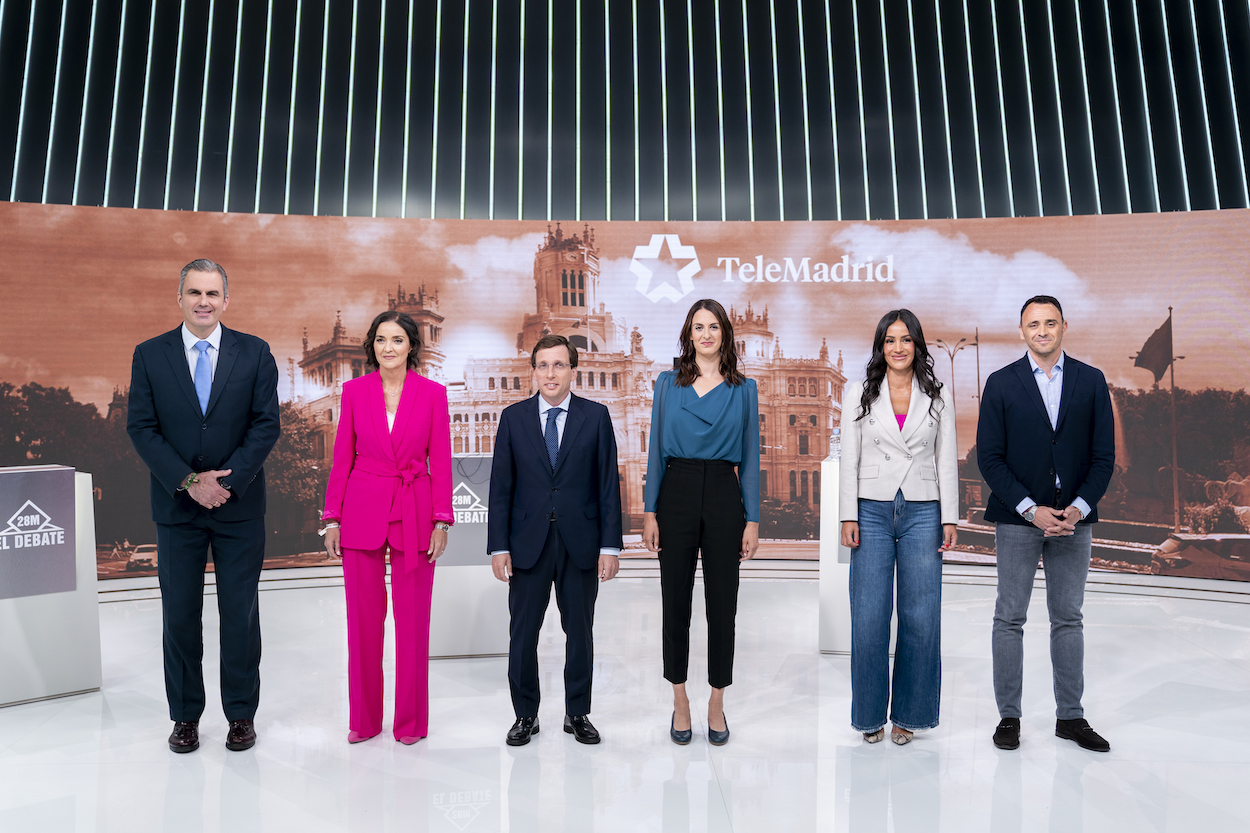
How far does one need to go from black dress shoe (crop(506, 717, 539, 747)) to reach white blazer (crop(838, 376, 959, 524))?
1580 millimetres

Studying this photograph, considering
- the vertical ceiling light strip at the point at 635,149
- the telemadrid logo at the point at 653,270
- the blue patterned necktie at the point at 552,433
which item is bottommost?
the blue patterned necktie at the point at 552,433

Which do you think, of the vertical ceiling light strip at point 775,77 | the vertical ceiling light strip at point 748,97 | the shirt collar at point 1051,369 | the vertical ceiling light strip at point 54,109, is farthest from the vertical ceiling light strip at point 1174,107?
the vertical ceiling light strip at point 54,109

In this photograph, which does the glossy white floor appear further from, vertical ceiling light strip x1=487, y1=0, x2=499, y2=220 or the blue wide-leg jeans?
vertical ceiling light strip x1=487, y1=0, x2=499, y2=220

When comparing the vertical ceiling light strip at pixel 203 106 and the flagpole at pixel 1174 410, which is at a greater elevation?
the vertical ceiling light strip at pixel 203 106

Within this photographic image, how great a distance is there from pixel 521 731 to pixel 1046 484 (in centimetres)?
241

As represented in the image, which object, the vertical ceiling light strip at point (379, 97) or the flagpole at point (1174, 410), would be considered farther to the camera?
the vertical ceiling light strip at point (379, 97)

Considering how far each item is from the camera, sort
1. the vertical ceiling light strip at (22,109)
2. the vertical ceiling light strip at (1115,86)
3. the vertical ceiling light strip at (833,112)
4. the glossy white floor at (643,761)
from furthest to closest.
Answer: the vertical ceiling light strip at (833,112) → the vertical ceiling light strip at (1115,86) → the vertical ceiling light strip at (22,109) → the glossy white floor at (643,761)

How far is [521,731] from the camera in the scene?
9.96 feet

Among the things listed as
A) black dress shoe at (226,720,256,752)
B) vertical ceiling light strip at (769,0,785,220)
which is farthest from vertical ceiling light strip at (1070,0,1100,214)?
black dress shoe at (226,720,256,752)

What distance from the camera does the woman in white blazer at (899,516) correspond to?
293 cm

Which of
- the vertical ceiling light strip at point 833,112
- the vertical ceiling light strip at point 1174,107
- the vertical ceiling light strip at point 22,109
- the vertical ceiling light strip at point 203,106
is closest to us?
the vertical ceiling light strip at point 22,109

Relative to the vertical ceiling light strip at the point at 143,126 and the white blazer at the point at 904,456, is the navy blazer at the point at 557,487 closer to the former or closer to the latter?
the white blazer at the point at 904,456

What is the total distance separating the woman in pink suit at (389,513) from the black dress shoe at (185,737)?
0.61m

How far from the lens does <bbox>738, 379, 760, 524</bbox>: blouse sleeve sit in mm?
2945
